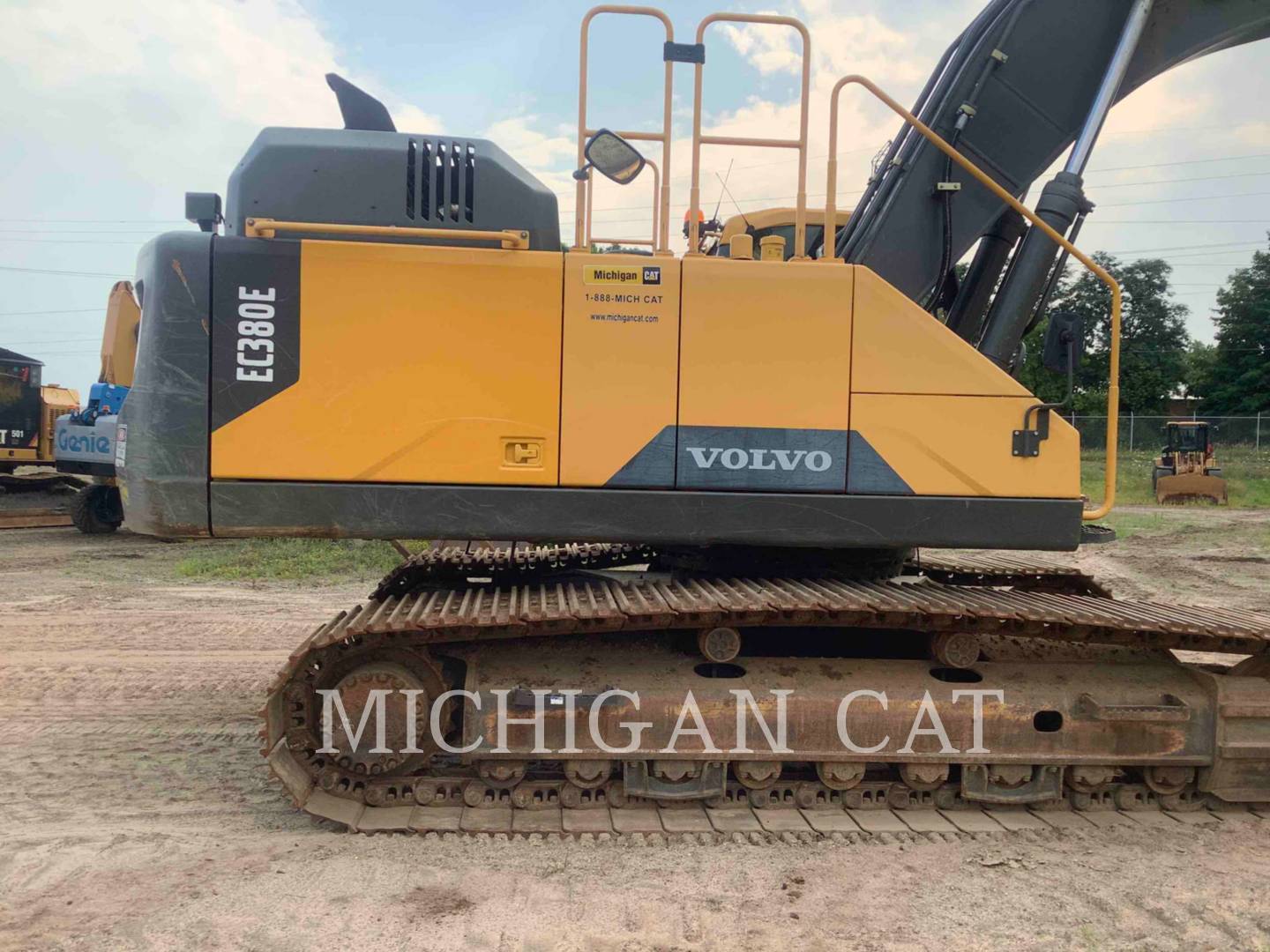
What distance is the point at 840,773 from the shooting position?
3.91 m

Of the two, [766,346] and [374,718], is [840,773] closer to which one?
[766,346]

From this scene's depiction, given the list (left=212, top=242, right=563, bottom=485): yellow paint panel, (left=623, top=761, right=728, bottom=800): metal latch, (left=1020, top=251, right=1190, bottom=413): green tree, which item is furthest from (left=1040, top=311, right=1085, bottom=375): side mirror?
(left=1020, top=251, right=1190, bottom=413): green tree

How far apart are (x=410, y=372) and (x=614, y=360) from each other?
814 mm

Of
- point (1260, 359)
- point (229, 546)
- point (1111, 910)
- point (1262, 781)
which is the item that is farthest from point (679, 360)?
point (1260, 359)

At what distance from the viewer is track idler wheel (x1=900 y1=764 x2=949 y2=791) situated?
3936 mm

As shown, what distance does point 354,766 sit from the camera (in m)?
3.80

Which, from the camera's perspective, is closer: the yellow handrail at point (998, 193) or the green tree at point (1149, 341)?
the yellow handrail at point (998, 193)

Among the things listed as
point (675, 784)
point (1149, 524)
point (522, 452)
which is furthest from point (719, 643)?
point (1149, 524)

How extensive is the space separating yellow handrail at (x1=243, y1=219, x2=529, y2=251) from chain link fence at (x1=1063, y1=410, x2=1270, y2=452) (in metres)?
26.2

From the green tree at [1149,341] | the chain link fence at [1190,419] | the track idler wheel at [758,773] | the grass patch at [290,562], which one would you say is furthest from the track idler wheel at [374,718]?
the green tree at [1149,341]

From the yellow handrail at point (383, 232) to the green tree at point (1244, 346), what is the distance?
163 ft

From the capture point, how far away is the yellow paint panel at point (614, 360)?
12.0 feet

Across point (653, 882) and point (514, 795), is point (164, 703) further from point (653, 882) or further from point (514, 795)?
point (653, 882)

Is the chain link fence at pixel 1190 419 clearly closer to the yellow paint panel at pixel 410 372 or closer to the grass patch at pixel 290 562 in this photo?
the grass patch at pixel 290 562
